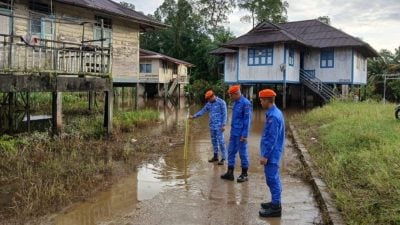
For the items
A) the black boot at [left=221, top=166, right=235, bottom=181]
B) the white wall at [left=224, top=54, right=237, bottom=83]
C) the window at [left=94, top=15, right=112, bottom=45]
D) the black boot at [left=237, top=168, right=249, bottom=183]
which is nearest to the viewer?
the black boot at [left=237, top=168, right=249, bottom=183]

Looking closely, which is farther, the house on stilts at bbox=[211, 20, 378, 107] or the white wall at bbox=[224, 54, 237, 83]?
the white wall at bbox=[224, 54, 237, 83]

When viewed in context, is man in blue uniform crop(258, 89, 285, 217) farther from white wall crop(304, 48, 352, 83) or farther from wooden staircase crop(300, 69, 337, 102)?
white wall crop(304, 48, 352, 83)

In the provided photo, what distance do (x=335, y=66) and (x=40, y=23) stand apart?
65.2 feet

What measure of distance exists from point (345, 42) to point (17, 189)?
24462mm

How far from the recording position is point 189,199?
688 centimetres

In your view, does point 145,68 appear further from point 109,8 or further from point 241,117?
point 241,117

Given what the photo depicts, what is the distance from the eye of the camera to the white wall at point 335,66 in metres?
28.0

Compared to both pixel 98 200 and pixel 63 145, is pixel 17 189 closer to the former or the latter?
pixel 98 200

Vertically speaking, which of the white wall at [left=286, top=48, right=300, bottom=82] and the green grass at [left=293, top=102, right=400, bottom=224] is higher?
the white wall at [left=286, top=48, right=300, bottom=82]

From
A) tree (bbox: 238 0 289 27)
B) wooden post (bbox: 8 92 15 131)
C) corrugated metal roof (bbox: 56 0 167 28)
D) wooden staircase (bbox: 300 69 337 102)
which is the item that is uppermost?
tree (bbox: 238 0 289 27)

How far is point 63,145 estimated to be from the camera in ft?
36.9

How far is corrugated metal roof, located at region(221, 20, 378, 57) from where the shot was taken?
26547 mm

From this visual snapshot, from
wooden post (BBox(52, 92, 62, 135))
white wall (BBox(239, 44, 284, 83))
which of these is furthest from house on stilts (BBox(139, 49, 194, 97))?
wooden post (BBox(52, 92, 62, 135))

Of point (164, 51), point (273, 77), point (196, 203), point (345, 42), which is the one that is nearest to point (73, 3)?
point (196, 203)
